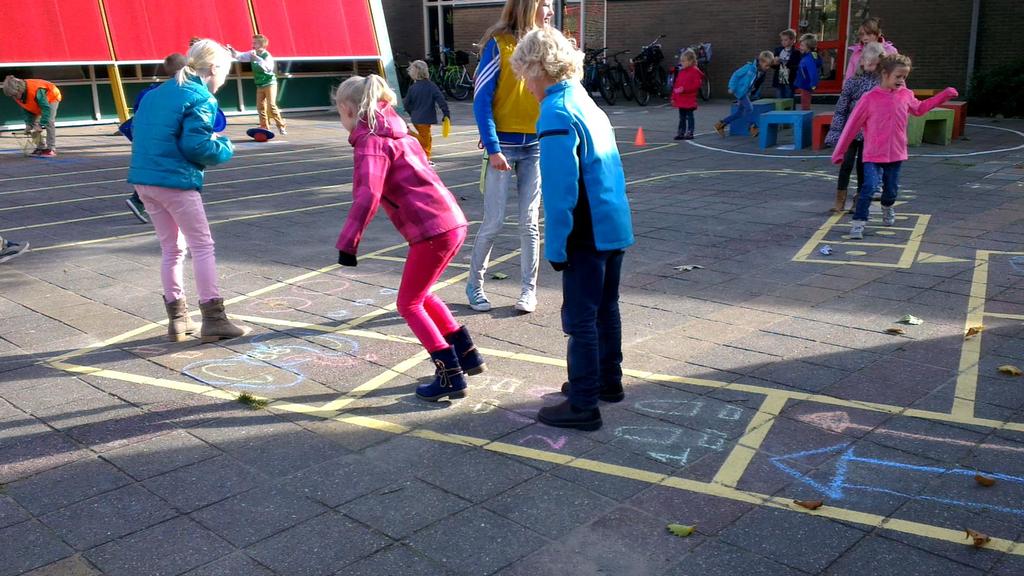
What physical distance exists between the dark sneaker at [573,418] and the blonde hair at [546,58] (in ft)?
4.86

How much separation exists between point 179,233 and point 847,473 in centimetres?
405

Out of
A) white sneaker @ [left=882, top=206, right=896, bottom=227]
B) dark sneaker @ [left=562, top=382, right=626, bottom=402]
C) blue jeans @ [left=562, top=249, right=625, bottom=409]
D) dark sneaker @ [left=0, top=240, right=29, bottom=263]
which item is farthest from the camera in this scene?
white sneaker @ [left=882, top=206, right=896, bottom=227]

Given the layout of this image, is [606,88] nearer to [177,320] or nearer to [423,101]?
[423,101]

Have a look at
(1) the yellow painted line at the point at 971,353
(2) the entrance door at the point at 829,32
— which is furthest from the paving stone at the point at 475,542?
(2) the entrance door at the point at 829,32

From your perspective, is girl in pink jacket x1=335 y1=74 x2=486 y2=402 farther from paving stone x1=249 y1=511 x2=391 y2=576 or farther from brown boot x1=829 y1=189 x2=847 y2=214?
brown boot x1=829 y1=189 x2=847 y2=214

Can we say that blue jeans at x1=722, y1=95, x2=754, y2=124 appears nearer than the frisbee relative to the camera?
Yes

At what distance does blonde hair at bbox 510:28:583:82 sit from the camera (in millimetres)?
3998

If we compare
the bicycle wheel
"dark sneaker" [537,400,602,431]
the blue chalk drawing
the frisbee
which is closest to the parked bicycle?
the bicycle wheel

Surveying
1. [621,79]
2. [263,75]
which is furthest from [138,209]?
[621,79]

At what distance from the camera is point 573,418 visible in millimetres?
4195

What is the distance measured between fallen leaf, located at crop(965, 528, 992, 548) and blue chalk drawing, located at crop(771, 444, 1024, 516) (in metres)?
0.25

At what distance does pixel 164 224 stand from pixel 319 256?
2329 mm

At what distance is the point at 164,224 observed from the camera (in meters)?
5.55

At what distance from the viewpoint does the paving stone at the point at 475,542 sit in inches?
122
